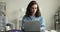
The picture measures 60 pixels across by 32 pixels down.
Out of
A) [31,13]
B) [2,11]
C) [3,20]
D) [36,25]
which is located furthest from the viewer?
[2,11]

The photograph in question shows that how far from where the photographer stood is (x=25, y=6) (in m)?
4.14

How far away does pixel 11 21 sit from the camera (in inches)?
163

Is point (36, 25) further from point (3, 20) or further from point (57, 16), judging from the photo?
point (57, 16)

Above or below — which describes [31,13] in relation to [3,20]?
above

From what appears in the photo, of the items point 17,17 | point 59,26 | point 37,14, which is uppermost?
point 37,14

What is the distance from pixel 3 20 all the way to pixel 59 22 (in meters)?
1.77

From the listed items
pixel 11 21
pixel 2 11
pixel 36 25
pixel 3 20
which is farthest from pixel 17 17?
pixel 36 25

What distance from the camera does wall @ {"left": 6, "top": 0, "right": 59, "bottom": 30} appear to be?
4.10 meters

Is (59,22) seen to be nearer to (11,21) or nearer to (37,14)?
(11,21)

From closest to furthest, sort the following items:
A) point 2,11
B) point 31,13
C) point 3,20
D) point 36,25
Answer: point 36,25 → point 31,13 → point 3,20 → point 2,11

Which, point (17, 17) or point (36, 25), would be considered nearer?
point (36, 25)

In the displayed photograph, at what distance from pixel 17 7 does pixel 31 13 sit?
2.30m

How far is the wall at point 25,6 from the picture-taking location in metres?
4.10

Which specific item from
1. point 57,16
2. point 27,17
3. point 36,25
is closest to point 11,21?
point 57,16
